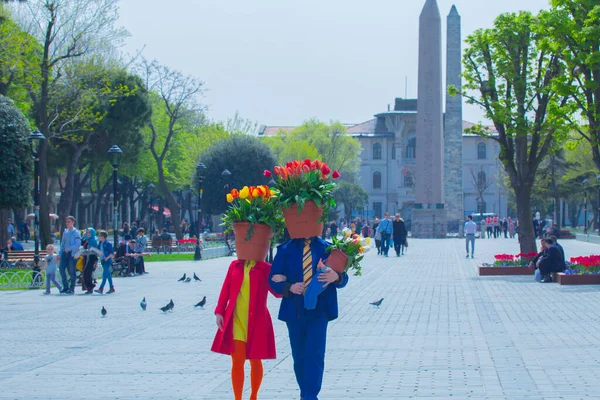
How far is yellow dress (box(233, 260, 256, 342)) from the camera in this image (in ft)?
23.2

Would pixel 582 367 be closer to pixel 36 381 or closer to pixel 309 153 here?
pixel 36 381

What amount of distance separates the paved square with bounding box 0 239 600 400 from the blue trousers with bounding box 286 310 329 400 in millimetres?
1245

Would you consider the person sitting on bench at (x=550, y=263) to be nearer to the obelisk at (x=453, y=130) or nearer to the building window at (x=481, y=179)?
the obelisk at (x=453, y=130)

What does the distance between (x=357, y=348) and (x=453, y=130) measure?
185 feet

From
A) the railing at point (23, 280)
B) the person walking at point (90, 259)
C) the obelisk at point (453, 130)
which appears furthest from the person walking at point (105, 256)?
the obelisk at point (453, 130)

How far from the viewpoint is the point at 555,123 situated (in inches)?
921

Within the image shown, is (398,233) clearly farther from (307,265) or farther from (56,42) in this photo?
(307,265)

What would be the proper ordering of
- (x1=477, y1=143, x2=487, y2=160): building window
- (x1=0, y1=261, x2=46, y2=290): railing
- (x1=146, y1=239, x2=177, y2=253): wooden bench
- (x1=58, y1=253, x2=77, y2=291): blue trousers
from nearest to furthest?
(x1=58, y1=253, x2=77, y2=291): blue trousers < (x1=0, y1=261, x2=46, y2=290): railing < (x1=146, y1=239, x2=177, y2=253): wooden bench < (x1=477, y1=143, x2=487, y2=160): building window

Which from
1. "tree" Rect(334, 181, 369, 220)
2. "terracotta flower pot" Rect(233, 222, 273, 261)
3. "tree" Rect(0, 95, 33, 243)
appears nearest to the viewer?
"terracotta flower pot" Rect(233, 222, 273, 261)

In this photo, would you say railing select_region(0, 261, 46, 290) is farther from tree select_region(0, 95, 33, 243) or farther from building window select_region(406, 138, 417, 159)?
building window select_region(406, 138, 417, 159)

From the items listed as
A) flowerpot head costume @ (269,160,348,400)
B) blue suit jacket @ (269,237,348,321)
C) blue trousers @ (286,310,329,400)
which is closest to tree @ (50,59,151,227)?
flowerpot head costume @ (269,160,348,400)

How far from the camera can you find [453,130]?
66.1 m

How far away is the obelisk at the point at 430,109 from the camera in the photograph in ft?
168

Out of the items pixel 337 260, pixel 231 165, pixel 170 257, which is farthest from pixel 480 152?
pixel 337 260
